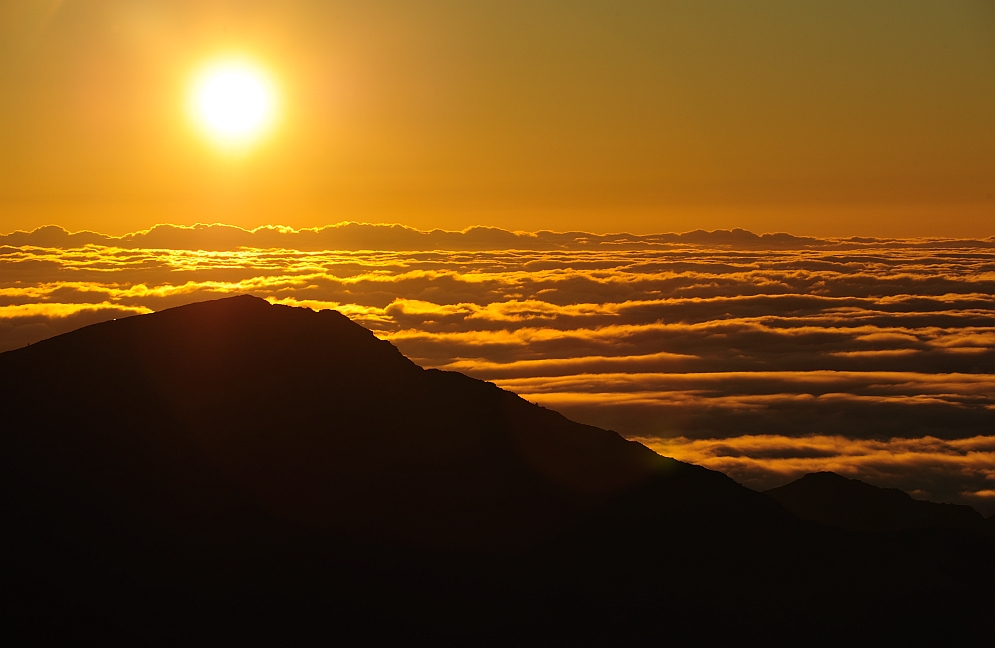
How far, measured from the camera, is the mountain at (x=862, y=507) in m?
149

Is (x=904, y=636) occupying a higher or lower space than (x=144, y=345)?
lower

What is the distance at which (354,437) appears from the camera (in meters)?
79.8

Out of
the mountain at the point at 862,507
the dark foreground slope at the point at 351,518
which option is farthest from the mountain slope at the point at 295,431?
the mountain at the point at 862,507

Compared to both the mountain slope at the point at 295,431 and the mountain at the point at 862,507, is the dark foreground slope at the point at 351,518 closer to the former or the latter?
the mountain slope at the point at 295,431

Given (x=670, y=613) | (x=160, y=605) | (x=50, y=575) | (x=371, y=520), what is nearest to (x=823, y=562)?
(x=670, y=613)

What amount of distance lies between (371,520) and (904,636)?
4798 cm

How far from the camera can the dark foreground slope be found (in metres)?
66.5

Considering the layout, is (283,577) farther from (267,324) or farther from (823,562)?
(823,562)

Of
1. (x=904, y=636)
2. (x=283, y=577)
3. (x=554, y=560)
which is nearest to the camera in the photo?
(x=283, y=577)

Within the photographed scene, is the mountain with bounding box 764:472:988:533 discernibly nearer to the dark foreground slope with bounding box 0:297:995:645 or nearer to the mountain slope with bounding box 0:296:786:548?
the dark foreground slope with bounding box 0:297:995:645

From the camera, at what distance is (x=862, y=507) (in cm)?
15725

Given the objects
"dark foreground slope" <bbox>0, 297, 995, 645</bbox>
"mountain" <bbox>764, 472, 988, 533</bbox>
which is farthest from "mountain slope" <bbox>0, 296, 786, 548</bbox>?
"mountain" <bbox>764, 472, 988, 533</bbox>

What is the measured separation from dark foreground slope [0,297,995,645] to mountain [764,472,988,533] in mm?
54279

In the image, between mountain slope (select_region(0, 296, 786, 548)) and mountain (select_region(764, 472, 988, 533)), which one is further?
mountain (select_region(764, 472, 988, 533))
